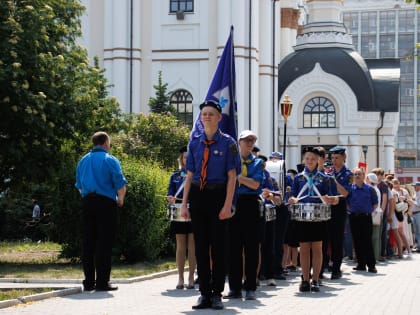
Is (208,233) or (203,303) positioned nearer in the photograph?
(203,303)

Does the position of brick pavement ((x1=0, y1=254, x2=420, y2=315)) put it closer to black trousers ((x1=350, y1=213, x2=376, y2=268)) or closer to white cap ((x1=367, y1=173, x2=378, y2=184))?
black trousers ((x1=350, y1=213, x2=376, y2=268))

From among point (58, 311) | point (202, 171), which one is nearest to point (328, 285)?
point (202, 171)

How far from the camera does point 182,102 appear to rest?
50469 mm

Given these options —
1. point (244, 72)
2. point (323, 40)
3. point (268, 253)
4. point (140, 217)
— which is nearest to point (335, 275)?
point (268, 253)

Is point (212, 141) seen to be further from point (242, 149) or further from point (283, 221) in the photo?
point (283, 221)

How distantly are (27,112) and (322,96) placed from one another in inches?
1692

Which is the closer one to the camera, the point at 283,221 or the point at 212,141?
the point at 212,141

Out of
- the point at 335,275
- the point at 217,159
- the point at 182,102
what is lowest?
the point at 335,275

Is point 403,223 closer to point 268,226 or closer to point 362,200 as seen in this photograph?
point 362,200

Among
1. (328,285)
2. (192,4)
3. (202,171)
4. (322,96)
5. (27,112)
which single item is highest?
(192,4)

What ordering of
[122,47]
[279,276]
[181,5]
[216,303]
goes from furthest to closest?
[181,5] → [122,47] → [279,276] → [216,303]

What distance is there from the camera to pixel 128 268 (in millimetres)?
16609

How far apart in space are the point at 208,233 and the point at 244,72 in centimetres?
3789

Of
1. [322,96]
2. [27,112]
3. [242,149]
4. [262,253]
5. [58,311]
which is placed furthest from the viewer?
[322,96]
